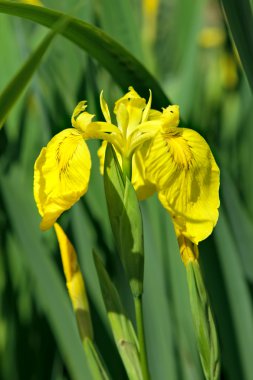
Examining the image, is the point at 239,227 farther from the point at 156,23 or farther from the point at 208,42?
the point at 208,42

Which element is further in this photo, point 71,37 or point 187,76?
point 187,76

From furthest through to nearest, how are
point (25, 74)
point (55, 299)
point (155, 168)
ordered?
point (55, 299)
point (155, 168)
point (25, 74)

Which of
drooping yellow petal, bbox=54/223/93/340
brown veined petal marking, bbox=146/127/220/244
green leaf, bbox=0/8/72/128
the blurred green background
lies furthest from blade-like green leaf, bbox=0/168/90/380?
green leaf, bbox=0/8/72/128

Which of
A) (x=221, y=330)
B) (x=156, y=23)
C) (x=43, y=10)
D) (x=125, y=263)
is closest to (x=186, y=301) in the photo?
(x=221, y=330)

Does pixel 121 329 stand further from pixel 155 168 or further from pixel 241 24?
pixel 241 24

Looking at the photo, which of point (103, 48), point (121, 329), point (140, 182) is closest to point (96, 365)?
point (121, 329)

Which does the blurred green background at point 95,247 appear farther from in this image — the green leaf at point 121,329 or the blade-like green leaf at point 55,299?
the green leaf at point 121,329
